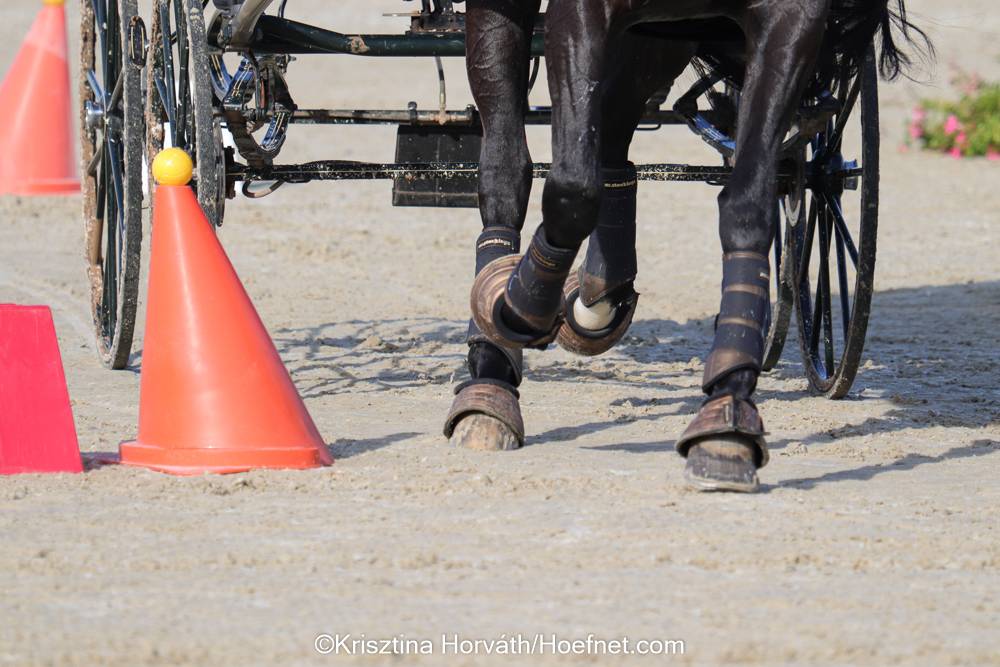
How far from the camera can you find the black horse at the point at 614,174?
3594 mm

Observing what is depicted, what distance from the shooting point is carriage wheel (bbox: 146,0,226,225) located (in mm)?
4578

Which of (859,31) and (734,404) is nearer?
(734,404)

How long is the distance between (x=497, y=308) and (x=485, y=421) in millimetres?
316

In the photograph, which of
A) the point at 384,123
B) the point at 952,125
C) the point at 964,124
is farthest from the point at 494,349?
the point at 964,124

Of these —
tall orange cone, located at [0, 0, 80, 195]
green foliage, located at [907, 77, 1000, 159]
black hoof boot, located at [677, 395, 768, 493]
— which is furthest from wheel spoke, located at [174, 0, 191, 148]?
green foliage, located at [907, 77, 1000, 159]

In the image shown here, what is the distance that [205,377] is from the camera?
378 centimetres

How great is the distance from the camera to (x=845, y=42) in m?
4.22

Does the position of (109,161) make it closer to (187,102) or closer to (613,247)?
(187,102)

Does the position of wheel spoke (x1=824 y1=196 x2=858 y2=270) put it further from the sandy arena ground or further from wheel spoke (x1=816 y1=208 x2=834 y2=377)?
the sandy arena ground

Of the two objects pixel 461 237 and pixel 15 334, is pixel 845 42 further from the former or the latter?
pixel 461 237

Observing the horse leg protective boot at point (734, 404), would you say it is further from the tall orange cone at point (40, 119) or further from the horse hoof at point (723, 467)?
the tall orange cone at point (40, 119)

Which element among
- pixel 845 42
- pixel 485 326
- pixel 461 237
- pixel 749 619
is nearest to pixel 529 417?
pixel 485 326

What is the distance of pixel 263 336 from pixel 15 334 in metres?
0.57

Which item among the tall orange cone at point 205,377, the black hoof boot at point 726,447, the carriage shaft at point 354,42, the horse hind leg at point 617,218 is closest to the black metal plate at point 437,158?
the carriage shaft at point 354,42
